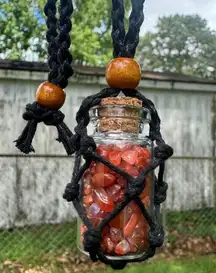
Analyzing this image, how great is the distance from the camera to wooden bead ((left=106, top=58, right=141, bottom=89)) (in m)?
0.94

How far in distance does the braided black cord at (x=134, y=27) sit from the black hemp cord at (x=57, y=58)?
0.14 metres

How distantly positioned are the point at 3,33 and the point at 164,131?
37.9ft

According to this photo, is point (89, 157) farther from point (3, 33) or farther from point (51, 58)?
point (3, 33)

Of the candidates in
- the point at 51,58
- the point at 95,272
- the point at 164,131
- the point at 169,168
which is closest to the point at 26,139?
the point at 51,58

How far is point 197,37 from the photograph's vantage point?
1068 inches

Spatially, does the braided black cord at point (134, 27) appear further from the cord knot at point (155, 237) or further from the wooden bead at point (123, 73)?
the cord knot at point (155, 237)

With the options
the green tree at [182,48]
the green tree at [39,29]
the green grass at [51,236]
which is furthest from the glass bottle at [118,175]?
the green tree at [182,48]

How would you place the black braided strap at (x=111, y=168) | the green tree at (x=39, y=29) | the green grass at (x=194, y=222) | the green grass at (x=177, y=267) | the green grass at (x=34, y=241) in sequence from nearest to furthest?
1. the black braided strap at (x=111, y=168)
2. the green grass at (x=177, y=267)
3. the green grass at (x=34, y=241)
4. the green grass at (x=194, y=222)
5. the green tree at (x=39, y=29)

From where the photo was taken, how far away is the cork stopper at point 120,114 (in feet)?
3.20

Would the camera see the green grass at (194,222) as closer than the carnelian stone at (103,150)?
No

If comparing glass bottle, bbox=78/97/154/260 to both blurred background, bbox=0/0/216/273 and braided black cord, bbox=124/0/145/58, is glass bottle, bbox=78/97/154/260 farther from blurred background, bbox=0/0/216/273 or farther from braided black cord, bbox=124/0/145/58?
blurred background, bbox=0/0/216/273

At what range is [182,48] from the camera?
2733 centimetres

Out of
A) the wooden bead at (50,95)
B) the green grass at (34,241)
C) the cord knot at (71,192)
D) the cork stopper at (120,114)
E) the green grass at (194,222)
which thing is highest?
the wooden bead at (50,95)

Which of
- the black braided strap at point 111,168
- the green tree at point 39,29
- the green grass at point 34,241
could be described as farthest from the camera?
the green tree at point 39,29
